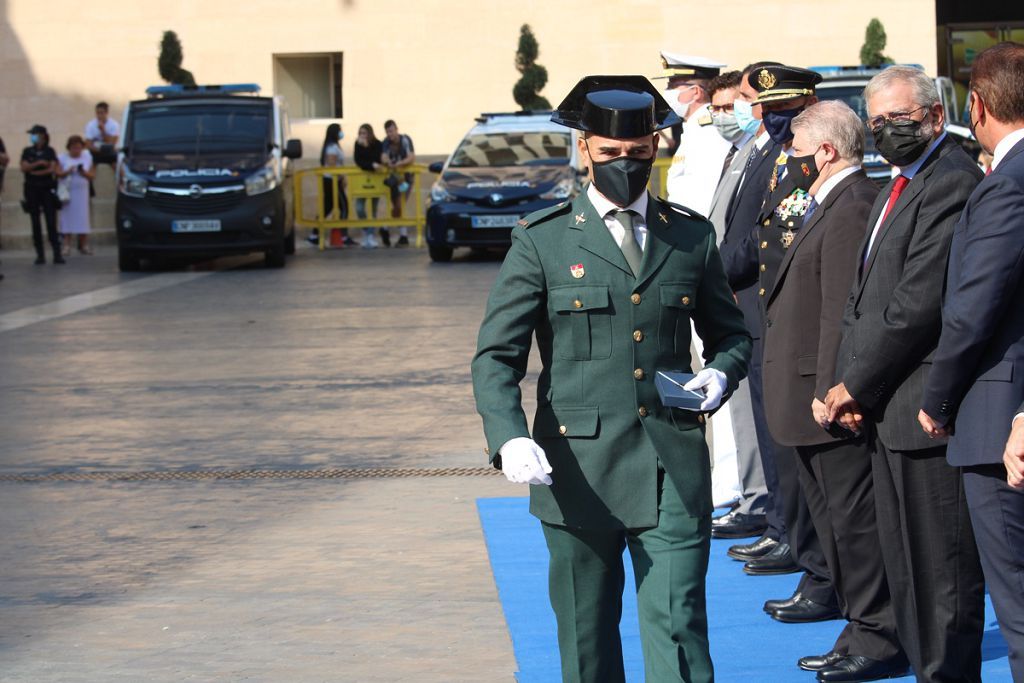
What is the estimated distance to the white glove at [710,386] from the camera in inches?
161

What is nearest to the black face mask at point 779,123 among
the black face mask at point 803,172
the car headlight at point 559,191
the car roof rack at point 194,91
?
the black face mask at point 803,172

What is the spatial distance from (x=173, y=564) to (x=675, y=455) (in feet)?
10.7

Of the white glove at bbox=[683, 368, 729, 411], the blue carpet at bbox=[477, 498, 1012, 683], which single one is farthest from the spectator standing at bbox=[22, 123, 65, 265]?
the white glove at bbox=[683, 368, 729, 411]

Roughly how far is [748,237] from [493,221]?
14.5m

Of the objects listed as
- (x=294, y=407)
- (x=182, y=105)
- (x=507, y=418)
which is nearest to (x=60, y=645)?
(x=507, y=418)

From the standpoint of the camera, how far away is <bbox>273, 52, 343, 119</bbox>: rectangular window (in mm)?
32844

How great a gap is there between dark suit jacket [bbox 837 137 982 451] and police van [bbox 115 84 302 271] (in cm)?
1670

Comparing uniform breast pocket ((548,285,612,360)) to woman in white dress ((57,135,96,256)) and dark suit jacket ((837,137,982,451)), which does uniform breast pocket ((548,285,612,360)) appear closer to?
dark suit jacket ((837,137,982,451))

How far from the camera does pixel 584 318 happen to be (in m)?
4.17

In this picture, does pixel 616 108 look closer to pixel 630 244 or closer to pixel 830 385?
pixel 630 244

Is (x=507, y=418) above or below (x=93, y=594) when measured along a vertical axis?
above

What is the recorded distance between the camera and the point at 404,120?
31688 millimetres

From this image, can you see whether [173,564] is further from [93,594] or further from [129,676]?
[129,676]

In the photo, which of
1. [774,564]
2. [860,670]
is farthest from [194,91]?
[860,670]
